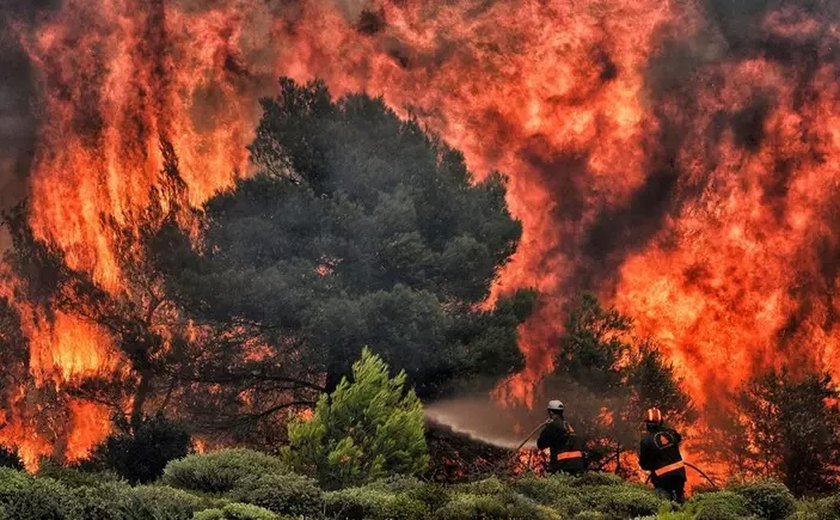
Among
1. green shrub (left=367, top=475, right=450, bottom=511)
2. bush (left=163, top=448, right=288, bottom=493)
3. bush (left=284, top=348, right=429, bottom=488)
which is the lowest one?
green shrub (left=367, top=475, right=450, bottom=511)

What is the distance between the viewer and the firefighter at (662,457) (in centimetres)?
1738

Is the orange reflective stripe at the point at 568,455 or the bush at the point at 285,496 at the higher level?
the orange reflective stripe at the point at 568,455

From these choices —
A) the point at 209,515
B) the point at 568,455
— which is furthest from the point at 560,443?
the point at 209,515

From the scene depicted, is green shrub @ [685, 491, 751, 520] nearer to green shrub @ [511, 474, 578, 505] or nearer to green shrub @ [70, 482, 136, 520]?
green shrub @ [511, 474, 578, 505]

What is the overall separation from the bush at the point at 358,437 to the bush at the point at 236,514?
18.3ft

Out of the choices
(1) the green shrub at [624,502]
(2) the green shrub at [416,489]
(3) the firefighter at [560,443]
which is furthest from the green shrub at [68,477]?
(3) the firefighter at [560,443]

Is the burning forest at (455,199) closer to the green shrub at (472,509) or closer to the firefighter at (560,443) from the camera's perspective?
the firefighter at (560,443)

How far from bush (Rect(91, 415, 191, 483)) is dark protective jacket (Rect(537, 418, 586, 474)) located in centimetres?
997

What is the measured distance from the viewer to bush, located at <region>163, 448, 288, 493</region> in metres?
15.5

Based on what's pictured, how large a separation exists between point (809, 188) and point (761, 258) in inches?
132

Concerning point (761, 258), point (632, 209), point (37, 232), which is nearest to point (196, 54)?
point (37, 232)

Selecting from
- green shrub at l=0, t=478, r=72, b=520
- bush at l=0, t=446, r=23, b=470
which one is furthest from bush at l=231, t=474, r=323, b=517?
bush at l=0, t=446, r=23, b=470

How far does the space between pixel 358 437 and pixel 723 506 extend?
20.5 ft

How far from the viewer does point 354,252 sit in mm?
29531
